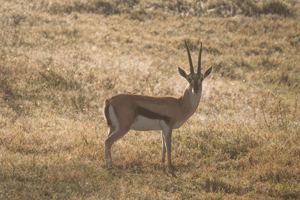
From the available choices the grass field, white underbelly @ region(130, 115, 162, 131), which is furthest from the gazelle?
the grass field

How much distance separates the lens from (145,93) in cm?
1273

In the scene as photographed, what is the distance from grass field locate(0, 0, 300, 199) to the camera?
6.01m

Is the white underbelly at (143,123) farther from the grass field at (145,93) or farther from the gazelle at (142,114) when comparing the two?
the grass field at (145,93)

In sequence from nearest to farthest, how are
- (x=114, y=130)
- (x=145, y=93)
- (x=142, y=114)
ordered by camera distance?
(x=142, y=114), (x=114, y=130), (x=145, y=93)

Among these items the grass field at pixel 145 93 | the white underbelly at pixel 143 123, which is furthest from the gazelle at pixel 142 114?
the grass field at pixel 145 93

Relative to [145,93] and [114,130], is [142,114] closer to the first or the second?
[114,130]

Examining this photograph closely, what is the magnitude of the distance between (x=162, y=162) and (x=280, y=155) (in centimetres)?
281

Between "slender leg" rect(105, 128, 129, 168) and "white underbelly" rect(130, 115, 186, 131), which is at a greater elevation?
"white underbelly" rect(130, 115, 186, 131)

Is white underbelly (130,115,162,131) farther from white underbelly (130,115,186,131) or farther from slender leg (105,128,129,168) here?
slender leg (105,128,129,168)

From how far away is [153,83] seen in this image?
1362cm

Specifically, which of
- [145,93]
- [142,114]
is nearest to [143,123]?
[142,114]

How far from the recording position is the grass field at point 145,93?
6.01 meters

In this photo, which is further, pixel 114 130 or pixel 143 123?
pixel 114 130

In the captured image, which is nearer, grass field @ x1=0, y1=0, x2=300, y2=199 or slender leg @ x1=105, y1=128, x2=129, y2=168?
grass field @ x1=0, y1=0, x2=300, y2=199
